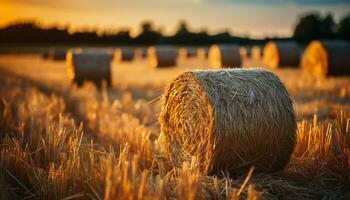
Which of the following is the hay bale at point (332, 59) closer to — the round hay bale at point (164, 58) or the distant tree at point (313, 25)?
the round hay bale at point (164, 58)

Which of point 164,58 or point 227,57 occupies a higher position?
point 227,57

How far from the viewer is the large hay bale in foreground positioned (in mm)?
4270

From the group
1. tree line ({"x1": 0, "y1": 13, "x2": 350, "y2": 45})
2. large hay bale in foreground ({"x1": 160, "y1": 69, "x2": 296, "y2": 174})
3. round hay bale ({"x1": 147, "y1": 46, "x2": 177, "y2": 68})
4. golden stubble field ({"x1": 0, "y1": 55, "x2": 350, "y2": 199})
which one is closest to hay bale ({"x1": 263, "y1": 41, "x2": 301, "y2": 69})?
round hay bale ({"x1": 147, "y1": 46, "x2": 177, "y2": 68})

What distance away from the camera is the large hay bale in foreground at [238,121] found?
4270 millimetres

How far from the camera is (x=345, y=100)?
899 cm

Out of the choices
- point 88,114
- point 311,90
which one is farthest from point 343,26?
point 88,114

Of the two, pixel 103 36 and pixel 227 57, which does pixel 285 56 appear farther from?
pixel 103 36

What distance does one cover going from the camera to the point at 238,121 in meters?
4.28

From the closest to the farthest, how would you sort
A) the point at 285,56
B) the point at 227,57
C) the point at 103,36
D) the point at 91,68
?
the point at 91,68 → the point at 227,57 → the point at 285,56 → the point at 103,36

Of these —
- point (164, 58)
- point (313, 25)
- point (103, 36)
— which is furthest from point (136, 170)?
point (313, 25)

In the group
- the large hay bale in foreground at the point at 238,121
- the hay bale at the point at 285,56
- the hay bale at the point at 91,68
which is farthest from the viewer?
the hay bale at the point at 285,56

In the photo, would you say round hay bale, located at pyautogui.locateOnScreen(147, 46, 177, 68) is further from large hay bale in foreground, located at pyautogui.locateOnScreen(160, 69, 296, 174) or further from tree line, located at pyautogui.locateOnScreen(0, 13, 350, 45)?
tree line, located at pyautogui.locateOnScreen(0, 13, 350, 45)

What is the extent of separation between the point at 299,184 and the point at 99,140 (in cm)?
299

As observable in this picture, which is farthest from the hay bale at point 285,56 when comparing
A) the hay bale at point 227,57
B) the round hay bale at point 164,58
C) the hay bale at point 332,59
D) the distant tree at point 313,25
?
the distant tree at point 313,25
